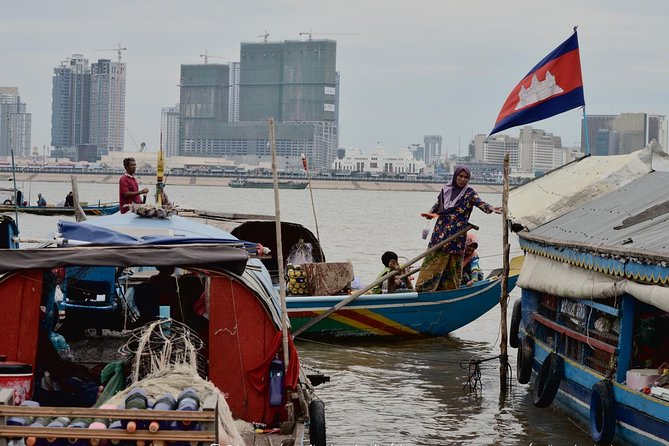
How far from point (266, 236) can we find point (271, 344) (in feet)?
29.1

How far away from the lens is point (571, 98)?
530 inches

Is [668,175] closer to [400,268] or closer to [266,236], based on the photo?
[400,268]

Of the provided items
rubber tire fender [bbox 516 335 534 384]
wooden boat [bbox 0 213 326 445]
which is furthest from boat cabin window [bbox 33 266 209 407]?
rubber tire fender [bbox 516 335 534 384]

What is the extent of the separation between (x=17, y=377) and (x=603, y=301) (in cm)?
493

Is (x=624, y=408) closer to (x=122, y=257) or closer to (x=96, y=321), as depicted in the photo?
(x=122, y=257)

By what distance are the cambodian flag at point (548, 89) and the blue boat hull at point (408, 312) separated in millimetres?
3127

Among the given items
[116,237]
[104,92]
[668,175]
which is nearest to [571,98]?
[668,175]

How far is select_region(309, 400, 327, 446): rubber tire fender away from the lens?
27.4 ft

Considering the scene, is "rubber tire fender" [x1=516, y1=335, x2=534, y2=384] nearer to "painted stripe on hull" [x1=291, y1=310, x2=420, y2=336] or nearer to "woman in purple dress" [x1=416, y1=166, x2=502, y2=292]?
"woman in purple dress" [x1=416, y1=166, x2=502, y2=292]

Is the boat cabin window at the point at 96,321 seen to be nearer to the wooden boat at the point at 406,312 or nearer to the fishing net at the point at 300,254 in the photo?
the wooden boat at the point at 406,312

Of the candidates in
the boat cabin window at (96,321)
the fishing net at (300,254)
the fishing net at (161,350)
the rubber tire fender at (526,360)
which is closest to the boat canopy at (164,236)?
the boat cabin window at (96,321)

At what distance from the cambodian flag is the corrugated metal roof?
170 cm

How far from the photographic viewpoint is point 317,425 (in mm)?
8359

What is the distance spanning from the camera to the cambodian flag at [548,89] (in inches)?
526
